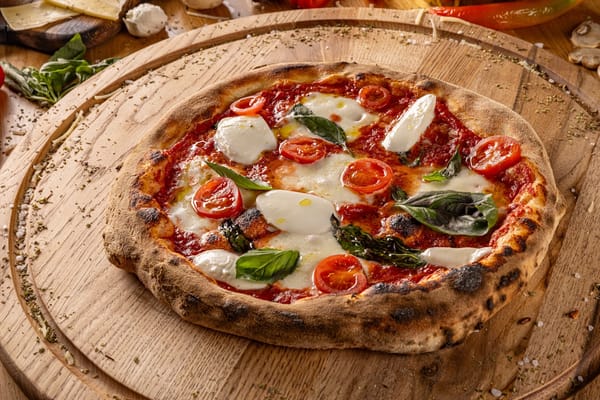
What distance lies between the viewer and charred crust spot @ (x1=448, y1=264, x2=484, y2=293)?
4.16m

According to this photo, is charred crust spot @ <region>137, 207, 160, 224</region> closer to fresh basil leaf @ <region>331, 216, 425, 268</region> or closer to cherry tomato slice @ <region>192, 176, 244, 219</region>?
cherry tomato slice @ <region>192, 176, 244, 219</region>

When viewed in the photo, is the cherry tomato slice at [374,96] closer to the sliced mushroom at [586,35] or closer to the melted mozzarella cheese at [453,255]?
the melted mozzarella cheese at [453,255]

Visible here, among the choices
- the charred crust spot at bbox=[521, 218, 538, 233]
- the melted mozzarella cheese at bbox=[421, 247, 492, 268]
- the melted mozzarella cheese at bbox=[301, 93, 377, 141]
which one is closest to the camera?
the melted mozzarella cheese at bbox=[421, 247, 492, 268]

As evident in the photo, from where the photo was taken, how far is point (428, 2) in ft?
24.9

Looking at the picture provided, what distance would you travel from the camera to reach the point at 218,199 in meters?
4.77

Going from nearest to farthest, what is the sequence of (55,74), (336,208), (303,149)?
(336,208) → (303,149) → (55,74)

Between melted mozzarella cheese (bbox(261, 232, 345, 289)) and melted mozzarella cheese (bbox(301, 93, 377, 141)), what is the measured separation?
38.2 inches

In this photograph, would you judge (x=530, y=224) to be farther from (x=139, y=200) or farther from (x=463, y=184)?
(x=139, y=200)

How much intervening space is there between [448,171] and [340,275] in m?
1.07

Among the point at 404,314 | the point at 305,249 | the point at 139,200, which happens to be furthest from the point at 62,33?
the point at 404,314

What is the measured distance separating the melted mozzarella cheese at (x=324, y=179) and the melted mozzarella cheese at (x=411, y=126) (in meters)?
0.30

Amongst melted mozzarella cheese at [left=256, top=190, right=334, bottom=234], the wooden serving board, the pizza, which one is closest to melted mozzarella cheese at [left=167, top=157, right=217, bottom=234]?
the pizza

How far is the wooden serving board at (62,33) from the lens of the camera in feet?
23.3

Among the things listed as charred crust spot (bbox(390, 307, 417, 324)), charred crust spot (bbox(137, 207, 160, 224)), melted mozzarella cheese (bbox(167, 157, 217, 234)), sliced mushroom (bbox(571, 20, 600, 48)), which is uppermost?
charred crust spot (bbox(390, 307, 417, 324))
